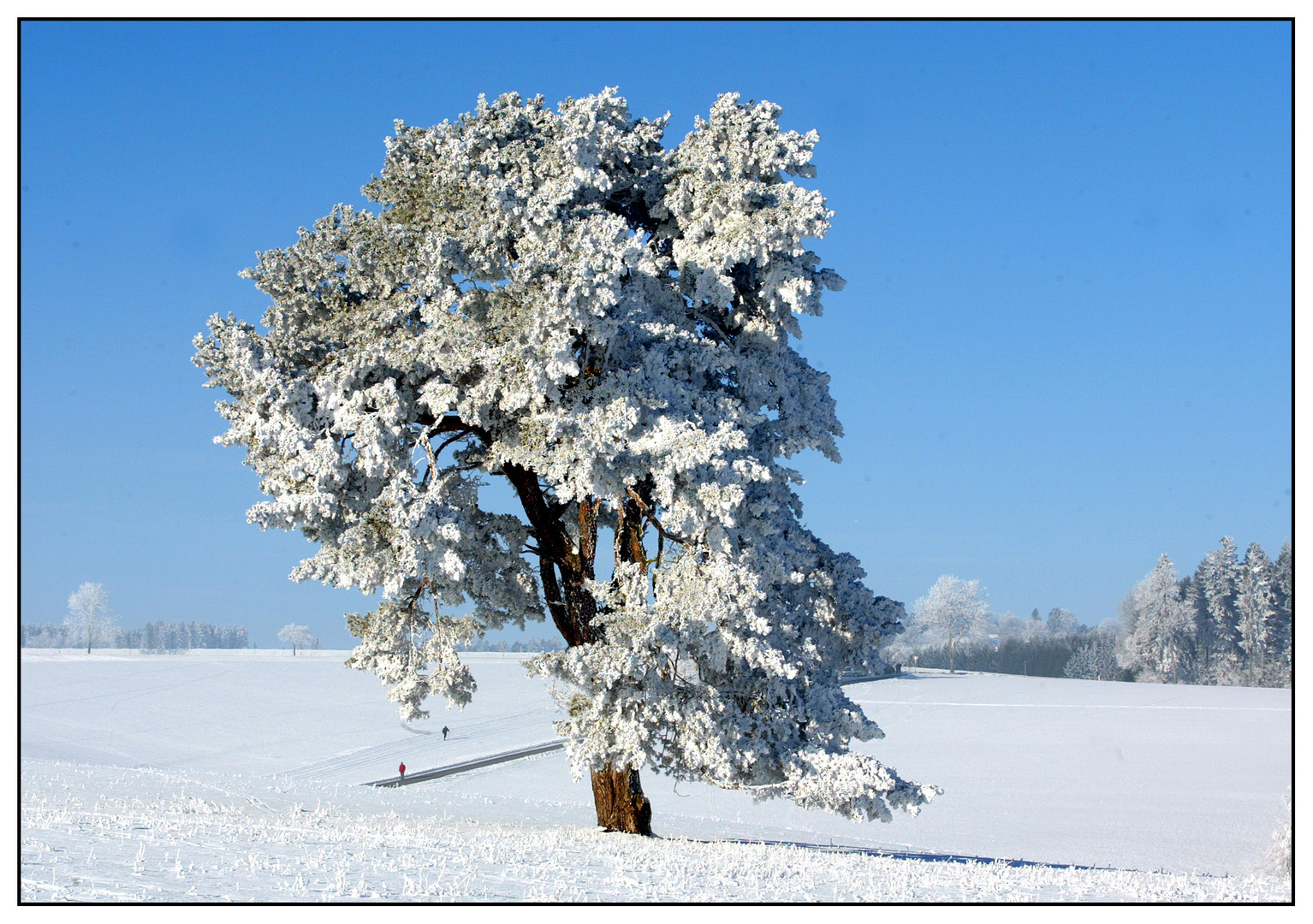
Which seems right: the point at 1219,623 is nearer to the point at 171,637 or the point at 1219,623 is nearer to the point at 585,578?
the point at 585,578

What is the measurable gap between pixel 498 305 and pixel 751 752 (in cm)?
739

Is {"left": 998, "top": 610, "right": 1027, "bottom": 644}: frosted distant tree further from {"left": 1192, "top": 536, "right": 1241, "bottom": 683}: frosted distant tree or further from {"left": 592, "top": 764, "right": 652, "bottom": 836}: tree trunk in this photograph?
{"left": 592, "top": 764, "right": 652, "bottom": 836}: tree trunk

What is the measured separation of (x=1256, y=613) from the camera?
81.1m

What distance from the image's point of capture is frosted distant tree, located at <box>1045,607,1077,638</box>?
184000mm

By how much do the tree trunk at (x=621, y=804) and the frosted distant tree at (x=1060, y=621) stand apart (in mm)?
180440

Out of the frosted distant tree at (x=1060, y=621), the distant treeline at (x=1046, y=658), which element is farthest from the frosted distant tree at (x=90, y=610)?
the frosted distant tree at (x=1060, y=621)

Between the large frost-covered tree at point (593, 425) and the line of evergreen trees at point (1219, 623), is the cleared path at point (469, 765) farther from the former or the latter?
the line of evergreen trees at point (1219, 623)

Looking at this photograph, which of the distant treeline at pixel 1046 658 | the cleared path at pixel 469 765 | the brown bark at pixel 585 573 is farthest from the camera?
the distant treeline at pixel 1046 658

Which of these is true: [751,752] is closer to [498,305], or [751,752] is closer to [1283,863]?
[498,305]

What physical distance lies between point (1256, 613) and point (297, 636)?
12268 centimetres

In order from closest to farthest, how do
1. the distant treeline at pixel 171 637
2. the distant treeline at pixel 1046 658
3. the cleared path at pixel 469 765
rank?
1. the cleared path at pixel 469 765
2. the distant treeline at pixel 1046 658
3. the distant treeline at pixel 171 637

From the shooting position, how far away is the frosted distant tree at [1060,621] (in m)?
184

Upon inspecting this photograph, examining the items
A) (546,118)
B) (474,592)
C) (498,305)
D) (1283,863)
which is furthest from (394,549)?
(1283,863)

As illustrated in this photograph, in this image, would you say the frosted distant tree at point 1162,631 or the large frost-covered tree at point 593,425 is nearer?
the large frost-covered tree at point 593,425
